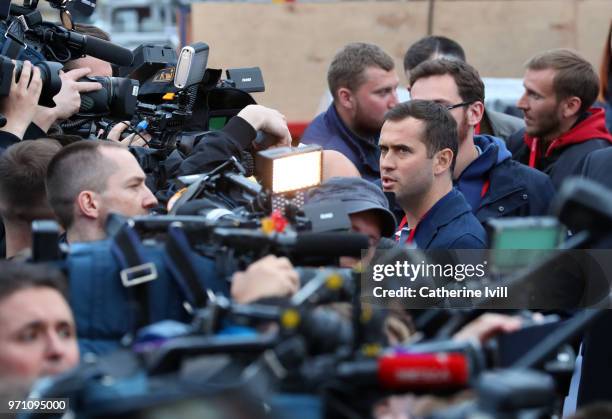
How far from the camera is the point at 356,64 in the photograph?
239 inches

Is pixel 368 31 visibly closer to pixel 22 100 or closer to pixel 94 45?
pixel 94 45

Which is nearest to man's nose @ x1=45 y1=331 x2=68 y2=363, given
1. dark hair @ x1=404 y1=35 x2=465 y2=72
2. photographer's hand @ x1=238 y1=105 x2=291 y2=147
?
photographer's hand @ x1=238 y1=105 x2=291 y2=147

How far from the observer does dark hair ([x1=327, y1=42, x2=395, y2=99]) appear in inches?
238

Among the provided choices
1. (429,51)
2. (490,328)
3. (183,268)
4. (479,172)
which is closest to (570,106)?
(479,172)

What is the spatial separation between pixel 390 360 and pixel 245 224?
119cm

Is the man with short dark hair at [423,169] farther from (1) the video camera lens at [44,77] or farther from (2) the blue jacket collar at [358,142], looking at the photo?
(1) the video camera lens at [44,77]

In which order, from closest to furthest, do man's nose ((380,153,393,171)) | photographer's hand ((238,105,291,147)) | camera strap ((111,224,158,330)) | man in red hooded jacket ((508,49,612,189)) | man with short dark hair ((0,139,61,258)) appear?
1. camera strap ((111,224,158,330))
2. man with short dark hair ((0,139,61,258))
3. photographer's hand ((238,105,291,147))
4. man's nose ((380,153,393,171))
5. man in red hooded jacket ((508,49,612,189))

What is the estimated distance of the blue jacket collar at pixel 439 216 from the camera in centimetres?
444

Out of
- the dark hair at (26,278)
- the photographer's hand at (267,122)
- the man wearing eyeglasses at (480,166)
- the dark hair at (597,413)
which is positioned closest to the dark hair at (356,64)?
the man wearing eyeglasses at (480,166)

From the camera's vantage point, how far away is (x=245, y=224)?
3160 mm

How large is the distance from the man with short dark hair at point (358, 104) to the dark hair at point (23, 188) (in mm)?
2112

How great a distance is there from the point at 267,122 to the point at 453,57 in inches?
92.1

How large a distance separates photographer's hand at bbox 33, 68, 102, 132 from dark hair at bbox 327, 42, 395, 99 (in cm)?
164

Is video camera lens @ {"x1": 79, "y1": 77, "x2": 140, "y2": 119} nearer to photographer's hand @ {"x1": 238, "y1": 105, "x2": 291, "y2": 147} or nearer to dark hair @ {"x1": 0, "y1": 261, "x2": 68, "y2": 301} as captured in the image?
photographer's hand @ {"x1": 238, "y1": 105, "x2": 291, "y2": 147}
